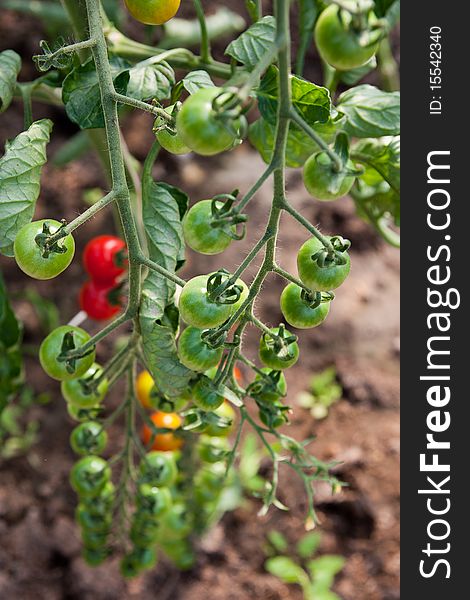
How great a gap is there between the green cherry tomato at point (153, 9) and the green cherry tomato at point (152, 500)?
0.62 metres

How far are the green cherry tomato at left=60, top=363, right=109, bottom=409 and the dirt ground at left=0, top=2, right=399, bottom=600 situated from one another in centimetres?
82

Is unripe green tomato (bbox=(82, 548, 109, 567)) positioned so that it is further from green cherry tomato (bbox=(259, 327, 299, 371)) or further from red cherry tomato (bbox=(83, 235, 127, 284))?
green cherry tomato (bbox=(259, 327, 299, 371))

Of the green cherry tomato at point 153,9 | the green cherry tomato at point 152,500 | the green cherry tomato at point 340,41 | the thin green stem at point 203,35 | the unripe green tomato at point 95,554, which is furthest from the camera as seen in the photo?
the unripe green tomato at point 95,554

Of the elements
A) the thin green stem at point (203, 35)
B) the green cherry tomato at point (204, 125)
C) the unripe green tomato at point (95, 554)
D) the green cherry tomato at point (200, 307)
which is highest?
the thin green stem at point (203, 35)

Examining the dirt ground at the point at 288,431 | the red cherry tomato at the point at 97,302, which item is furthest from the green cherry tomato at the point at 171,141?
the dirt ground at the point at 288,431

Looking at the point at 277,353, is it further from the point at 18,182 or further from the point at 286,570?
the point at 286,570

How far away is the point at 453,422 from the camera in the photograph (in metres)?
1.21

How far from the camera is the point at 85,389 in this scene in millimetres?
870

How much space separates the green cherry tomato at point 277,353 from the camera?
2.41 ft

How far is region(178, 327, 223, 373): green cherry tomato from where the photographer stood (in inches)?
28.2

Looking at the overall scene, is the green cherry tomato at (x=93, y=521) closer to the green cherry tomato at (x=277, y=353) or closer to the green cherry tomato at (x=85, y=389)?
the green cherry tomato at (x=85, y=389)

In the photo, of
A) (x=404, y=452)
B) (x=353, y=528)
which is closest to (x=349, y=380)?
(x=353, y=528)

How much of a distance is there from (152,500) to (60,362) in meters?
0.37

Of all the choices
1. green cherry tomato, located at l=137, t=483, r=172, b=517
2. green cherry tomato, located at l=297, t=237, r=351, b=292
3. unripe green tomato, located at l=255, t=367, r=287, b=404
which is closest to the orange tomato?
green cherry tomato, located at l=137, t=483, r=172, b=517
